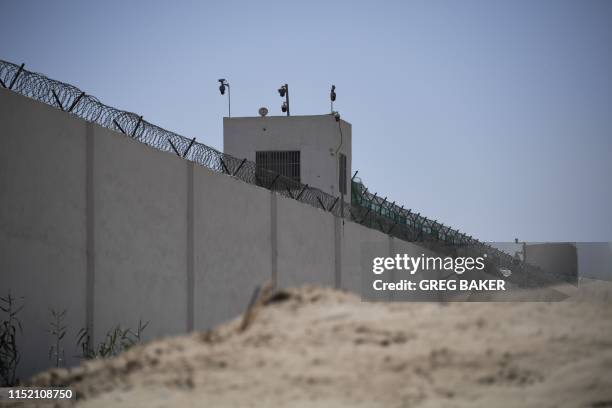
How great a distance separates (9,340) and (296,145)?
1705 centimetres

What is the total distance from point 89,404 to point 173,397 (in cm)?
50

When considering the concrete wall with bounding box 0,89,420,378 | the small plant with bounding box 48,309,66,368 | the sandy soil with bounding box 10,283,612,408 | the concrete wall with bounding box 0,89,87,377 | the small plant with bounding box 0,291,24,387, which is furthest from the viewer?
the small plant with bounding box 48,309,66,368

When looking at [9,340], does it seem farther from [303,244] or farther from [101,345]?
[303,244]

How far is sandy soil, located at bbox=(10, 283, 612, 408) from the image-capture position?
4.45 metres

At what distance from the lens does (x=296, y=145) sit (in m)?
27.3

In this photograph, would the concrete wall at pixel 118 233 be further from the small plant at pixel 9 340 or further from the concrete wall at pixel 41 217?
the small plant at pixel 9 340

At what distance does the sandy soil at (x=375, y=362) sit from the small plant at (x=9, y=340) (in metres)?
5.04

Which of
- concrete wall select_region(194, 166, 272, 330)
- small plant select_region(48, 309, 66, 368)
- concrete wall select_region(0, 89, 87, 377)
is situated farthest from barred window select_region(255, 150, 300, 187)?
small plant select_region(48, 309, 66, 368)

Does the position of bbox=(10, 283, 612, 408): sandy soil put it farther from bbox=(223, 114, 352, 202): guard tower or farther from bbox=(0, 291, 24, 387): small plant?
→ bbox=(223, 114, 352, 202): guard tower

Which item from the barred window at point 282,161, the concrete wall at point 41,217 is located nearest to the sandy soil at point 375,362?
the concrete wall at point 41,217

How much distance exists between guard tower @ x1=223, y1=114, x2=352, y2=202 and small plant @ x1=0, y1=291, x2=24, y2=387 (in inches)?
645

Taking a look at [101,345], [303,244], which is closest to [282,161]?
[303,244]

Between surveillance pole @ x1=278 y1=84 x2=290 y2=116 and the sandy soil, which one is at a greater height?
surveillance pole @ x1=278 y1=84 x2=290 y2=116

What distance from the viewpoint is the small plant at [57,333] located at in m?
11.5
